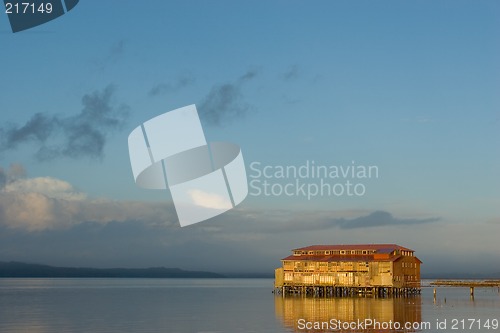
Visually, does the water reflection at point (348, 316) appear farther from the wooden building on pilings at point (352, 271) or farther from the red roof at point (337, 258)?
the red roof at point (337, 258)

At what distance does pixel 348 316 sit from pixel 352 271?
45489 millimetres

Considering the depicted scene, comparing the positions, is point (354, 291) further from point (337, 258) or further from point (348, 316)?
point (348, 316)

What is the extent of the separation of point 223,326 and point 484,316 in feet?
111

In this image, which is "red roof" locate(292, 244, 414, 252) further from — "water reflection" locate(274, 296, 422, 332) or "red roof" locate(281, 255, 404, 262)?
"water reflection" locate(274, 296, 422, 332)

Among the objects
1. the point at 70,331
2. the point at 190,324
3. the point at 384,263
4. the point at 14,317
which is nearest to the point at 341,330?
the point at 190,324

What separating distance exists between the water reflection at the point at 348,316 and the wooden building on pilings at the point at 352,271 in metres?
14.2

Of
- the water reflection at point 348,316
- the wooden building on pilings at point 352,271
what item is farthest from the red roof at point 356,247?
the water reflection at point 348,316

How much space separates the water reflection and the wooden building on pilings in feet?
46.7

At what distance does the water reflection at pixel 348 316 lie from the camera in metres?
68.5

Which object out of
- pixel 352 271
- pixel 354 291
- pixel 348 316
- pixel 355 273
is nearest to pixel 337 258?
pixel 352 271

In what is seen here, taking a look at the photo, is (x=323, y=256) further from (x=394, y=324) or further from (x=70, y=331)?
(x=70, y=331)

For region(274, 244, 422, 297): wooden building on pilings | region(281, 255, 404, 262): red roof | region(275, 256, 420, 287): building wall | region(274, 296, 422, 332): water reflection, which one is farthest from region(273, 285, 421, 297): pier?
region(274, 296, 422, 332): water reflection

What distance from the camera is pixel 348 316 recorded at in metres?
80.5

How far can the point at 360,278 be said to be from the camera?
125 m
